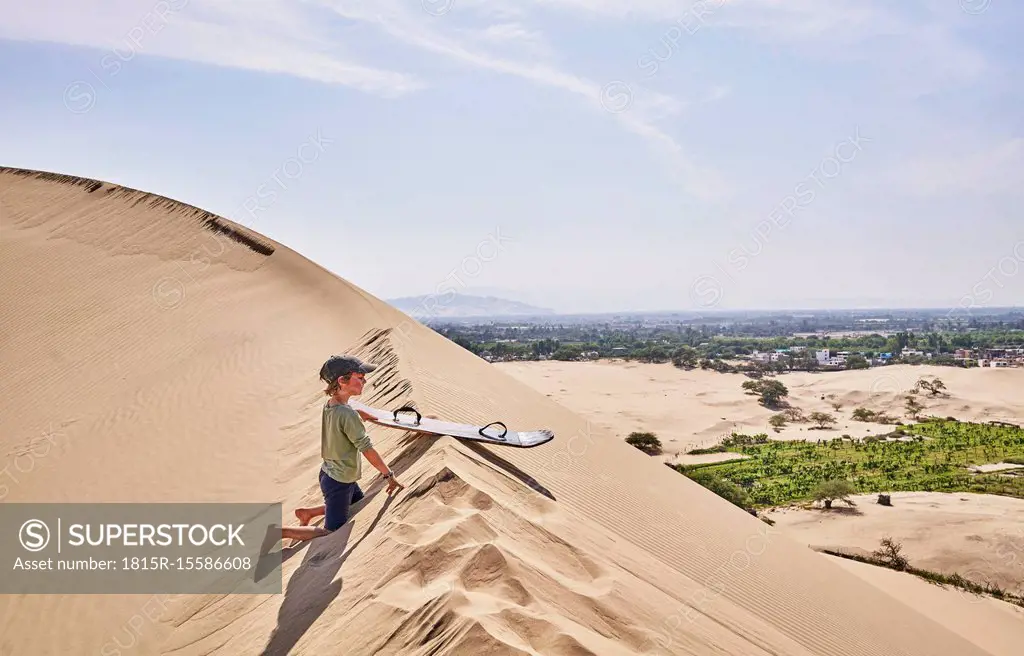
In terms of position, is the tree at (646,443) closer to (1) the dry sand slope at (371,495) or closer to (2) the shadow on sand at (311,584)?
(1) the dry sand slope at (371,495)

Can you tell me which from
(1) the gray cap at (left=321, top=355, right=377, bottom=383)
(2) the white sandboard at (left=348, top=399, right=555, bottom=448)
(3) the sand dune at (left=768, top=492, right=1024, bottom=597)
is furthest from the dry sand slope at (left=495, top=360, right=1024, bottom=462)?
(1) the gray cap at (left=321, top=355, right=377, bottom=383)

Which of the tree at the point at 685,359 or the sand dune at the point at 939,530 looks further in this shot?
the tree at the point at 685,359

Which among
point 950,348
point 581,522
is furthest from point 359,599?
point 950,348

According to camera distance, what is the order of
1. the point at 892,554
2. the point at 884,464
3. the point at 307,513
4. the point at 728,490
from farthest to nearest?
the point at 884,464 → the point at 728,490 → the point at 892,554 → the point at 307,513

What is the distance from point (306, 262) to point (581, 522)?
613 inches

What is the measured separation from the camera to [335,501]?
4.68 metres

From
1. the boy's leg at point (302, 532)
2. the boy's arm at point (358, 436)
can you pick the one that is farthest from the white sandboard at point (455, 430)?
the boy's leg at point (302, 532)

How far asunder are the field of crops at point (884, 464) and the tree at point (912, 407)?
4.39 metres

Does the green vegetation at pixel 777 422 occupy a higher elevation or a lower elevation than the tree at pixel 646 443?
lower

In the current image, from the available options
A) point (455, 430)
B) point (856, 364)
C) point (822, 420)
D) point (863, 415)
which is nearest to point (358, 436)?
point (455, 430)

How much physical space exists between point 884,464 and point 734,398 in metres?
20.5

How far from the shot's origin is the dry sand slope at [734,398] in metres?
35.4

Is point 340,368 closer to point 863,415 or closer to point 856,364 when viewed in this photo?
point 863,415

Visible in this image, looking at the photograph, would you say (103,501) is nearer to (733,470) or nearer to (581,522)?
(581,522)
